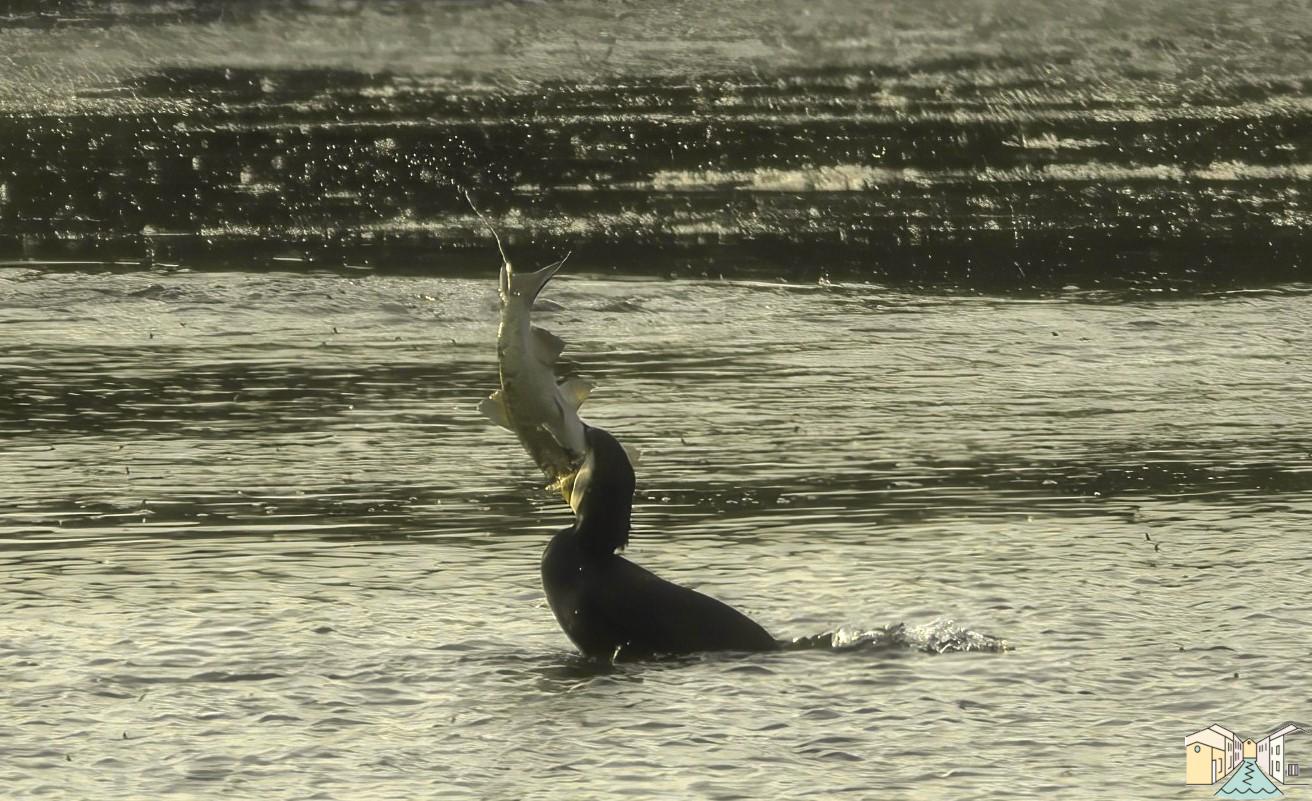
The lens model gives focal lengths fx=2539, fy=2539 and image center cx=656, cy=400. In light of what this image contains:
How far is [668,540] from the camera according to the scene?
32.6ft

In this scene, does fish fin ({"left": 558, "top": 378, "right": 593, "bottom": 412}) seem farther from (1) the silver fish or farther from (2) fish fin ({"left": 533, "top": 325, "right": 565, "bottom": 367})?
(2) fish fin ({"left": 533, "top": 325, "right": 565, "bottom": 367})

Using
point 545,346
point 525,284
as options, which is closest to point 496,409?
point 545,346

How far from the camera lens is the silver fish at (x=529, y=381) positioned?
752cm

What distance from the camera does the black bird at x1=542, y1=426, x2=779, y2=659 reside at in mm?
7992

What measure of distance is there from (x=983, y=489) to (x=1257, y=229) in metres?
9.29

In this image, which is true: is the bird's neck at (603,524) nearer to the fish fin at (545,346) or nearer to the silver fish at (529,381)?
the silver fish at (529,381)

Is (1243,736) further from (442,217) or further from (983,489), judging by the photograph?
(442,217)

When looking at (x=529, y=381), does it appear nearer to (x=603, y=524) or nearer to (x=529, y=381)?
(x=529, y=381)

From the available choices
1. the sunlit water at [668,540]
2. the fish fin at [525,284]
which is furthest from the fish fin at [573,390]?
the sunlit water at [668,540]

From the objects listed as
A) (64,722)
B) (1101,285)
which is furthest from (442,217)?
(64,722)

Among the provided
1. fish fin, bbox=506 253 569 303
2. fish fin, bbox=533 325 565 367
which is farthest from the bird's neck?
fish fin, bbox=506 253 569 303

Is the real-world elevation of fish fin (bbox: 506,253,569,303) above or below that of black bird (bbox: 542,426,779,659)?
→ above

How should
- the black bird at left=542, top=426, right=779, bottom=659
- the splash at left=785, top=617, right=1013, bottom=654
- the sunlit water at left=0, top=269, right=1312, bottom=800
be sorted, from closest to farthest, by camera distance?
the sunlit water at left=0, top=269, right=1312, bottom=800, the black bird at left=542, top=426, right=779, bottom=659, the splash at left=785, top=617, right=1013, bottom=654

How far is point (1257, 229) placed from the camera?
1942cm
